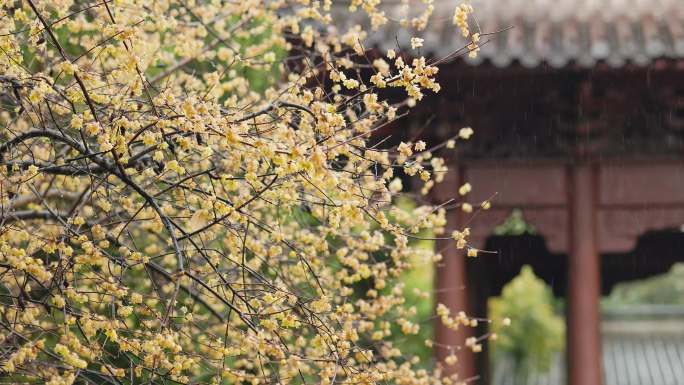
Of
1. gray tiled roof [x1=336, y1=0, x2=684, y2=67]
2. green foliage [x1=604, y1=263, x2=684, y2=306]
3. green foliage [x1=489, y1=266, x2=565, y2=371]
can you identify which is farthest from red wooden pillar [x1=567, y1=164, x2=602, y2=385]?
green foliage [x1=604, y1=263, x2=684, y2=306]

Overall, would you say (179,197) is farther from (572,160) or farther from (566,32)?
(572,160)

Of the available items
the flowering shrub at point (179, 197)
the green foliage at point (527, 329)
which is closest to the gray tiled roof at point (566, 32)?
the flowering shrub at point (179, 197)

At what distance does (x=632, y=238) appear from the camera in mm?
6195

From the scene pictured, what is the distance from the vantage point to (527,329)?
16469 mm

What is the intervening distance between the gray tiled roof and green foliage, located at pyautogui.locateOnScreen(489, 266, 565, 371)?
10.3 meters

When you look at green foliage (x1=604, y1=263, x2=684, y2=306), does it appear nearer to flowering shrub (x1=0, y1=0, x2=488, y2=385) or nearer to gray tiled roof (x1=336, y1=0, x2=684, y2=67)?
gray tiled roof (x1=336, y1=0, x2=684, y2=67)

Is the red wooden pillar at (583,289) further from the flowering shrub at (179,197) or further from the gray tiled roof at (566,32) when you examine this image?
the flowering shrub at (179,197)

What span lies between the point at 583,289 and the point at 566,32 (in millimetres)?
1465

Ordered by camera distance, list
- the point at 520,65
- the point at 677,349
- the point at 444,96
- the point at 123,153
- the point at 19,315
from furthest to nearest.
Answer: the point at 677,349 < the point at 444,96 < the point at 520,65 < the point at 19,315 < the point at 123,153

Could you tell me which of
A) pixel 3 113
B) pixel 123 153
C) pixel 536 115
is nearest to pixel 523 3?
pixel 536 115

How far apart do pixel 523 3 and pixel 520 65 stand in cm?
78

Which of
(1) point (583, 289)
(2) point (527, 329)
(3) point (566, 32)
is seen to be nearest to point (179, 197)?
(3) point (566, 32)

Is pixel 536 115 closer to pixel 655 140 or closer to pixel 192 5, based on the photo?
pixel 655 140

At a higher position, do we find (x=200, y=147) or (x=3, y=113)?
(x=3, y=113)
